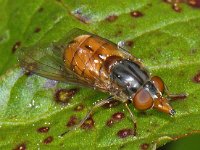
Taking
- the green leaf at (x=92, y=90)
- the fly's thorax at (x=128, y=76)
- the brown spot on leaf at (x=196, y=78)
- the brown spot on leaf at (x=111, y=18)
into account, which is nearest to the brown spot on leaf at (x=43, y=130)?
the green leaf at (x=92, y=90)

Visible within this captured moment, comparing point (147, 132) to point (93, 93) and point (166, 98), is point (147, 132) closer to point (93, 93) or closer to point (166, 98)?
point (166, 98)

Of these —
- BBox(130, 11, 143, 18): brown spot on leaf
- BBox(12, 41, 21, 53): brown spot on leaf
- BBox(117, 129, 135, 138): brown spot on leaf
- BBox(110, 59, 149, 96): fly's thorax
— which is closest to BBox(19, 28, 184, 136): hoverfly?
BBox(110, 59, 149, 96): fly's thorax

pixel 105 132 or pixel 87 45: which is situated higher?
pixel 87 45

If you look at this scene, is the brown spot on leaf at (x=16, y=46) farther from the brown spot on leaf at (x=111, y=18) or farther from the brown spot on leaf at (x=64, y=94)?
the brown spot on leaf at (x=111, y=18)

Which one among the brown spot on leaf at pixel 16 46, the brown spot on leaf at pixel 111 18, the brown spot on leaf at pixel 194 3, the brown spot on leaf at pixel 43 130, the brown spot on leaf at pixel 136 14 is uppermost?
the brown spot on leaf at pixel 111 18

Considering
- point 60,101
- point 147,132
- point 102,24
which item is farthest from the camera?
point 102,24

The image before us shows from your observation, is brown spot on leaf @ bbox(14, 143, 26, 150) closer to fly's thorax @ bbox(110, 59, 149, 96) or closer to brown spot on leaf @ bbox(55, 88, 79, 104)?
brown spot on leaf @ bbox(55, 88, 79, 104)

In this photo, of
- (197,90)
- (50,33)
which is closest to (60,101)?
(50,33)
